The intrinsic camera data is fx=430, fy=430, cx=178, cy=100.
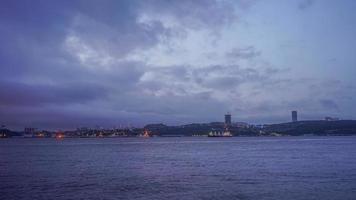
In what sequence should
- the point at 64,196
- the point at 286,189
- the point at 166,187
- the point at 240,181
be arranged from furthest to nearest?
the point at 240,181, the point at 166,187, the point at 286,189, the point at 64,196

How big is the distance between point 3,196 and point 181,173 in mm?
25065

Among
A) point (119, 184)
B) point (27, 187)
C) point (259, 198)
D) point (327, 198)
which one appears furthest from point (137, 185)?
point (327, 198)

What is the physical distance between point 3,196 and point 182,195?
52.7 ft

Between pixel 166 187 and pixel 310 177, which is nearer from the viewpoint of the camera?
pixel 166 187

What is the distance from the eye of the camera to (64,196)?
126 feet

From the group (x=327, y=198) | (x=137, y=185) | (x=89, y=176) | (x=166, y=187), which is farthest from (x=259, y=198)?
(x=89, y=176)

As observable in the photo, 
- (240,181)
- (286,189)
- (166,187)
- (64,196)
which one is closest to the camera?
(64,196)

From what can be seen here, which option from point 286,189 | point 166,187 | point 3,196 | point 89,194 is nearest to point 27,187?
point 3,196

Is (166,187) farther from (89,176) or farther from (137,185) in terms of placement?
(89,176)

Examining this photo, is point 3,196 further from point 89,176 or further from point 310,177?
point 310,177

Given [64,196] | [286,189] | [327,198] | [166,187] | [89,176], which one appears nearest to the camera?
[327,198]

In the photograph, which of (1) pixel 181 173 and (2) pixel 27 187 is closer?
(2) pixel 27 187

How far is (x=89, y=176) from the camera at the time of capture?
180 ft

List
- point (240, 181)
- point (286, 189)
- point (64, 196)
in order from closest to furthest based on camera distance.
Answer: point (64, 196) < point (286, 189) < point (240, 181)
